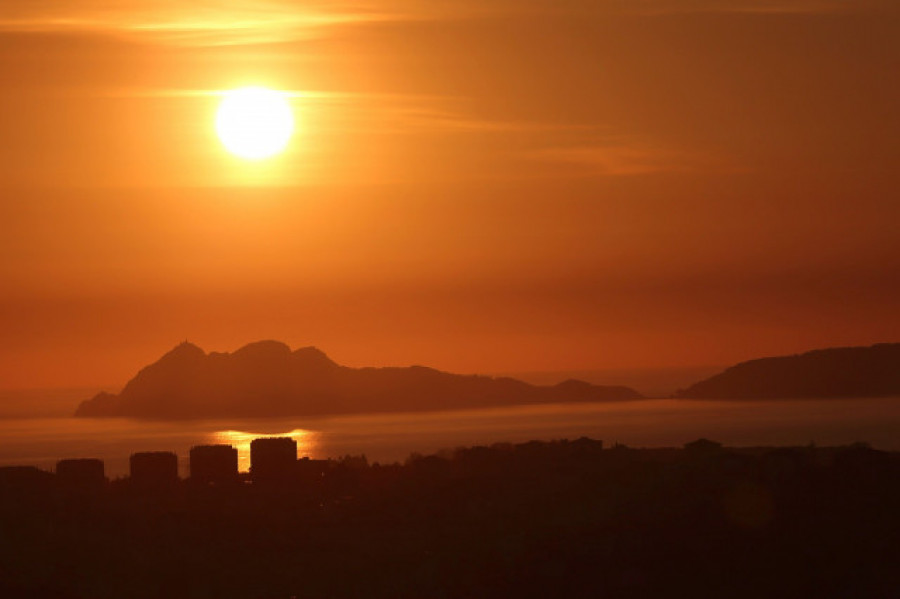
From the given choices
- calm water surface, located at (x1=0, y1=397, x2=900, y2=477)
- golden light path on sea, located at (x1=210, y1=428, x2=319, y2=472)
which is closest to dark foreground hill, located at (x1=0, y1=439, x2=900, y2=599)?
calm water surface, located at (x1=0, y1=397, x2=900, y2=477)

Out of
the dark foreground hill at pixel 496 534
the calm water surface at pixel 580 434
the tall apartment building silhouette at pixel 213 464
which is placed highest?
the calm water surface at pixel 580 434

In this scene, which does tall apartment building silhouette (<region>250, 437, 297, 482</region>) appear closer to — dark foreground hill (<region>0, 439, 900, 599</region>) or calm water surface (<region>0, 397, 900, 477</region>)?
dark foreground hill (<region>0, 439, 900, 599</region>)

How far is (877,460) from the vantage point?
48.2 metres

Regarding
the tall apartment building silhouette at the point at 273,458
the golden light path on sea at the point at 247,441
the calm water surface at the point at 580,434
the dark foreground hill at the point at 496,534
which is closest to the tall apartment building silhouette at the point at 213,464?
the tall apartment building silhouette at the point at 273,458

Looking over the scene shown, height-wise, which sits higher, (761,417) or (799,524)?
(761,417)

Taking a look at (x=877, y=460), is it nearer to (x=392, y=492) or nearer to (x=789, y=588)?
(x=789, y=588)

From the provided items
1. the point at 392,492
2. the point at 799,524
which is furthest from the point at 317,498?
the point at 799,524

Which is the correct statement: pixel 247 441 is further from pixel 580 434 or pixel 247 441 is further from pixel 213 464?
pixel 213 464

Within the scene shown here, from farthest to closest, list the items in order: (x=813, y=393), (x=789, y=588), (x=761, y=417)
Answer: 1. (x=813, y=393)
2. (x=761, y=417)
3. (x=789, y=588)

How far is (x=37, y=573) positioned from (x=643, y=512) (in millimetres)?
17733

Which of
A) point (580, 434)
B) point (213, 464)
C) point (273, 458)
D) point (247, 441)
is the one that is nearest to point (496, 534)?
point (273, 458)

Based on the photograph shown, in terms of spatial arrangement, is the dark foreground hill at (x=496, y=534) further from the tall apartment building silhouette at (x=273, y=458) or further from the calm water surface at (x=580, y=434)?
the calm water surface at (x=580, y=434)

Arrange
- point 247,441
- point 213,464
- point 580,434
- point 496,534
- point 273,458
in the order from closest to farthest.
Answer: point 496,534, point 213,464, point 273,458, point 580,434, point 247,441

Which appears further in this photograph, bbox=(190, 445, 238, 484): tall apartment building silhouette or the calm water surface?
the calm water surface
